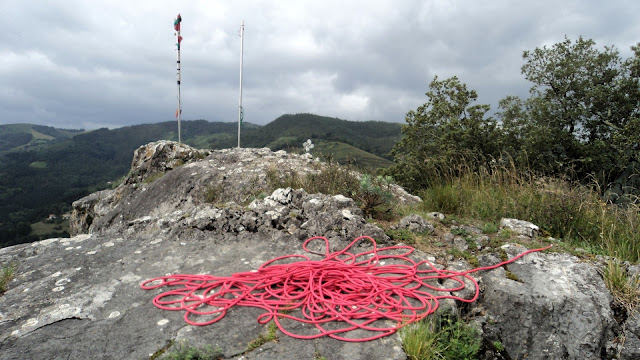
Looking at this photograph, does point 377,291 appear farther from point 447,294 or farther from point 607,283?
point 607,283

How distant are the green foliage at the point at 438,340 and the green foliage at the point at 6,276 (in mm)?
3927

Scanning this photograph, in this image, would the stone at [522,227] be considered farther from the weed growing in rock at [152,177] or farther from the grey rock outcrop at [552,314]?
the weed growing in rock at [152,177]

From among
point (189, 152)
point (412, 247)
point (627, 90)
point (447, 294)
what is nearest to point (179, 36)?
point (189, 152)

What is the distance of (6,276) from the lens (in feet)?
12.0

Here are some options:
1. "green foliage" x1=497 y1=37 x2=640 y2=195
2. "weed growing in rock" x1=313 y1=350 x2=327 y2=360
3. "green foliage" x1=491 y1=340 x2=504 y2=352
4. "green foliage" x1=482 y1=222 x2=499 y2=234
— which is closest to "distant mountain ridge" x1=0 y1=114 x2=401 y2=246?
"green foliage" x1=497 y1=37 x2=640 y2=195

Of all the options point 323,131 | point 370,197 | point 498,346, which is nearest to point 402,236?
point 370,197

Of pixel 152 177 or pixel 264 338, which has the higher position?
pixel 152 177

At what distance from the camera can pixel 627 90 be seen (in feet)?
57.1

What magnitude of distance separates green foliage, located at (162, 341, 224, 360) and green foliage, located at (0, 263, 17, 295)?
7.55 feet

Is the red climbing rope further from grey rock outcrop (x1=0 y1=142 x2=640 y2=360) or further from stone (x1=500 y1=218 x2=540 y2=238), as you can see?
stone (x1=500 y1=218 x2=540 y2=238)

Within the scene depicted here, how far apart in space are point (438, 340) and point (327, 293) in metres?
1.06

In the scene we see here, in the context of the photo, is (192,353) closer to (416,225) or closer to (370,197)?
(416,225)

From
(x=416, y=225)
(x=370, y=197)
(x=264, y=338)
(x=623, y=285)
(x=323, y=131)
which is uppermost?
(x=323, y=131)

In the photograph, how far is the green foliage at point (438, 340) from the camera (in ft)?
8.36
